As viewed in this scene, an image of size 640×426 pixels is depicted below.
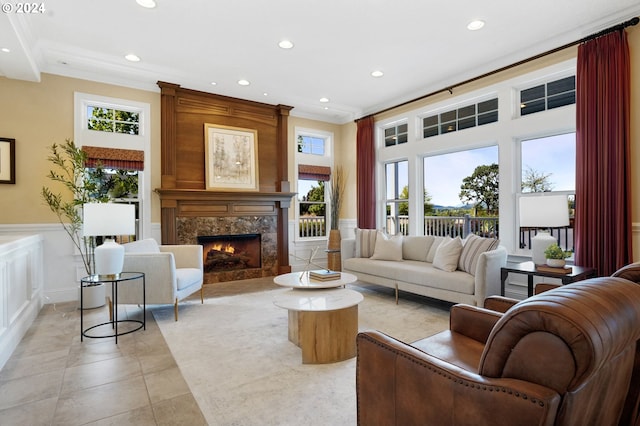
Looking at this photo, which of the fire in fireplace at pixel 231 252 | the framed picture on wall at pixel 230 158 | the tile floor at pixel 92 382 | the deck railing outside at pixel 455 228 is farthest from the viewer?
the fire in fireplace at pixel 231 252

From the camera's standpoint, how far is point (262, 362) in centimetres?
260

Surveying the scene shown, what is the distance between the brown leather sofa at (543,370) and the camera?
0.84m

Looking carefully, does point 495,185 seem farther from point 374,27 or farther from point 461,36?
point 374,27

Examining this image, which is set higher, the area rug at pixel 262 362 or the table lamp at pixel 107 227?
the table lamp at pixel 107 227

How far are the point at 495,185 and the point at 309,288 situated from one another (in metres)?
3.07

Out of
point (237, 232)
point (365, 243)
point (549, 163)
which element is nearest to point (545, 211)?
point (549, 163)

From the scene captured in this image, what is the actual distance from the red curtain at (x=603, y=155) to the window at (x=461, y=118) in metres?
1.15

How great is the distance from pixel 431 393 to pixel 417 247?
147 inches

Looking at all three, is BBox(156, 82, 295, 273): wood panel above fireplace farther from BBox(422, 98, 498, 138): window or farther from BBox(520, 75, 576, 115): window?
BBox(520, 75, 576, 115): window

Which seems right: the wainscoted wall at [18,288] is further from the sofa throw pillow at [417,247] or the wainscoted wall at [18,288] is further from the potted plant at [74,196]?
the sofa throw pillow at [417,247]

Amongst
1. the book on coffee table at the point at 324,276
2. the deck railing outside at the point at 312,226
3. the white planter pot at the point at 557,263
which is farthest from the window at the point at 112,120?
the white planter pot at the point at 557,263

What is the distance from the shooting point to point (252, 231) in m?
5.88

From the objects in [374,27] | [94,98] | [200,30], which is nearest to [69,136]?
[94,98]

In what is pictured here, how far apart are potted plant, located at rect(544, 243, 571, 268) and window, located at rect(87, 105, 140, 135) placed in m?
5.38
